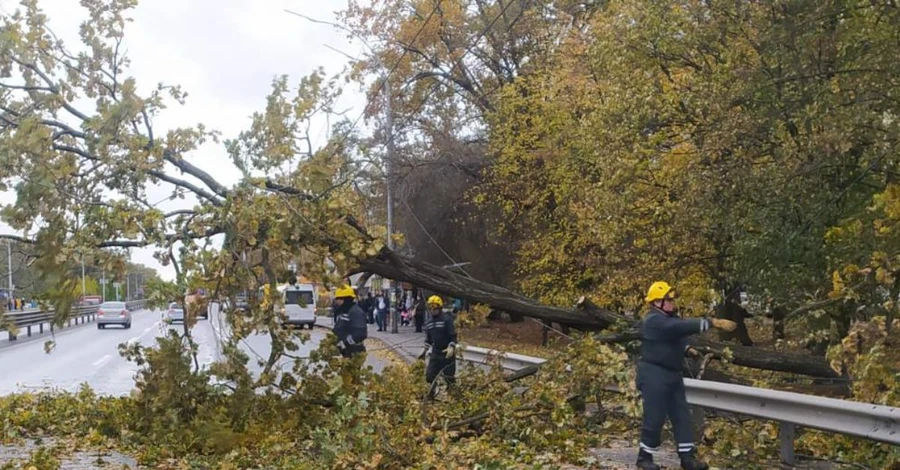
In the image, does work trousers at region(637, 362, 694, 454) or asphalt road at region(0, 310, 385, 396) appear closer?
work trousers at region(637, 362, 694, 454)

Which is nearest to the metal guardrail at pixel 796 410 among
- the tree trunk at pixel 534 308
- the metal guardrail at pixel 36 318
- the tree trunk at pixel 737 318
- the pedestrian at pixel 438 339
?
the tree trunk at pixel 534 308

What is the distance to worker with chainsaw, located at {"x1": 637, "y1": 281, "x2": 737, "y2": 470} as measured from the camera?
741 cm

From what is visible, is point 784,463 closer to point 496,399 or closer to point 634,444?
point 634,444

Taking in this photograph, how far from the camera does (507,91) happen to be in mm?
26828

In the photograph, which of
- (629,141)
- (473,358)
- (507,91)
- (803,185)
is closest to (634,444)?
(473,358)

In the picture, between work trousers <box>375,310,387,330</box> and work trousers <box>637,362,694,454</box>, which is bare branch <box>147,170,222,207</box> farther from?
work trousers <box>375,310,387,330</box>

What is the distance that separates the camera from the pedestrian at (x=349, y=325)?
12.0 meters

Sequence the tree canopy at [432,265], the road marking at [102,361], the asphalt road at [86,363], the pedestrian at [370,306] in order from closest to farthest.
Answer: the tree canopy at [432,265], the asphalt road at [86,363], the road marking at [102,361], the pedestrian at [370,306]

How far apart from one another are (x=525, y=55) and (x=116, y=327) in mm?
28787

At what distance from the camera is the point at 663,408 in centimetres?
748

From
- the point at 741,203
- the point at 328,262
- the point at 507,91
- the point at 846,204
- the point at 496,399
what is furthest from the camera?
the point at 507,91

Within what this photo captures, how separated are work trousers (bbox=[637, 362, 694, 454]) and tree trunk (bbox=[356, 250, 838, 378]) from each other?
359cm

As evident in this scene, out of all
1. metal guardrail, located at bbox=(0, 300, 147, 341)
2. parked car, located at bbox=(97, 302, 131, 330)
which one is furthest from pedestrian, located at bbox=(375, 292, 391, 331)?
parked car, located at bbox=(97, 302, 131, 330)

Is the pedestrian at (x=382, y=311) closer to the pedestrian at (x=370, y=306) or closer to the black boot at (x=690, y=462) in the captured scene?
the pedestrian at (x=370, y=306)
